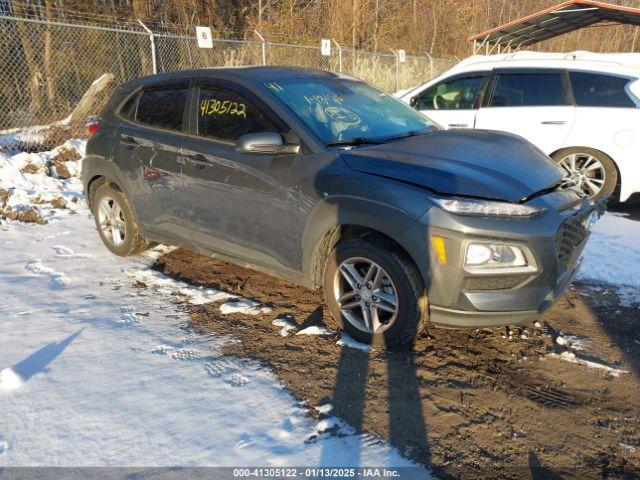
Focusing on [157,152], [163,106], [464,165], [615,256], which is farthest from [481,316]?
[163,106]

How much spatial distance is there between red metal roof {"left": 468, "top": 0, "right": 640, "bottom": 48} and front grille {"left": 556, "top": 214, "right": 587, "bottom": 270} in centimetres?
1292

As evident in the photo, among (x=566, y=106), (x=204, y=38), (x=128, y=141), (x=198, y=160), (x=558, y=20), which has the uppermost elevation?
(x=558, y=20)

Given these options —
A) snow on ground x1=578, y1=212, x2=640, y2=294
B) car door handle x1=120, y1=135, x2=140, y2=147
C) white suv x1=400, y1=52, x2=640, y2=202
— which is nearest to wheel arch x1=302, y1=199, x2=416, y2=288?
car door handle x1=120, y1=135, x2=140, y2=147

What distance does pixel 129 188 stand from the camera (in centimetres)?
448

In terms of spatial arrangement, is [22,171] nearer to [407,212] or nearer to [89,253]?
[89,253]

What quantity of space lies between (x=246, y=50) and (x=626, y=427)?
42.0 ft

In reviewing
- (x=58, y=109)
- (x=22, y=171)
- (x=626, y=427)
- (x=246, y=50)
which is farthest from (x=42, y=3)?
(x=626, y=427)

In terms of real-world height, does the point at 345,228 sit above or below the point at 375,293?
above

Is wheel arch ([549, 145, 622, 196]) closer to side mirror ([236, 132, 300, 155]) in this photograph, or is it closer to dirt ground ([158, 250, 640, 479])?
dirt ground ([158, 250, 640, 479])

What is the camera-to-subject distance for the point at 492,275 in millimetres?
2691

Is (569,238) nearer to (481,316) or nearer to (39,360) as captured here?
(481,316)

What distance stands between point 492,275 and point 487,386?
26.4 inches

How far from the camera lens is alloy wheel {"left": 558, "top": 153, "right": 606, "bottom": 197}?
20.2 feet

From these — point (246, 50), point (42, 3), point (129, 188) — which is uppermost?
point (42, 3)
